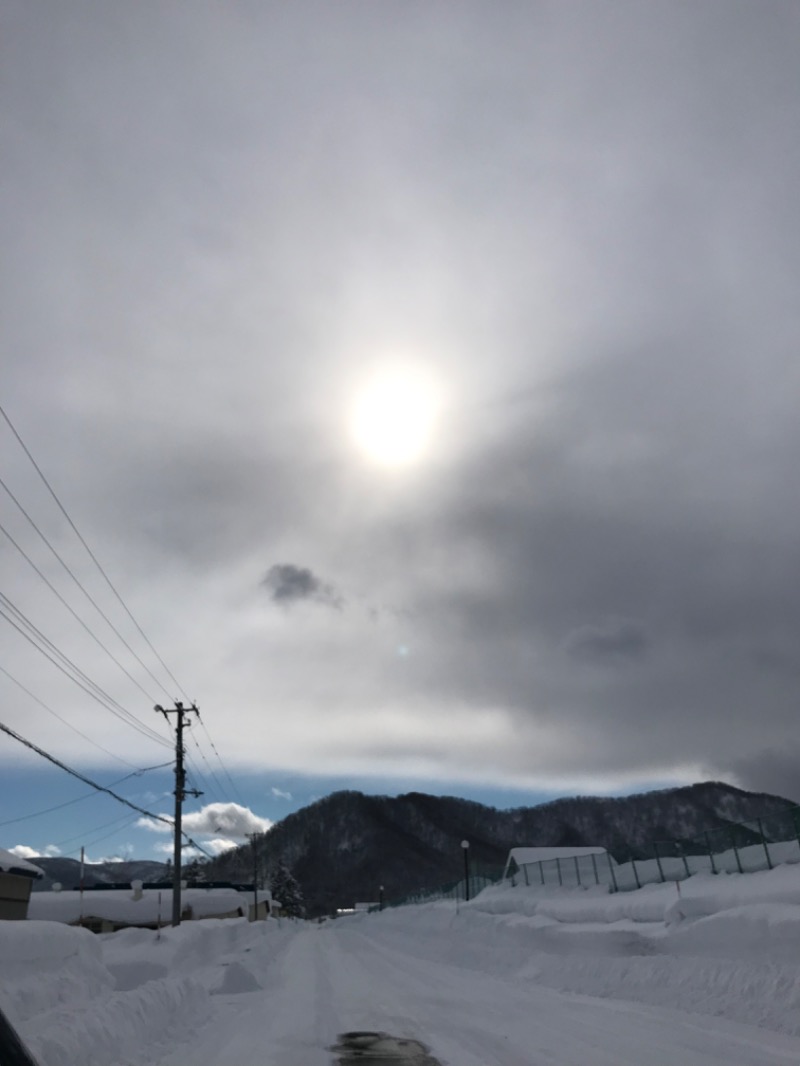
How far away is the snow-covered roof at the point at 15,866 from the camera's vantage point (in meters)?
35.2

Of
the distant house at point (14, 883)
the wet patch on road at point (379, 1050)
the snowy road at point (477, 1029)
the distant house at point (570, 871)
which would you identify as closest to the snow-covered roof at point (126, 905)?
the distant house at point (14, 883)

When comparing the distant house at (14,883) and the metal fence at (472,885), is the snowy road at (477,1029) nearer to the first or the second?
the distant house at (14,883)

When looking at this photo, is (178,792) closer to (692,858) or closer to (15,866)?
(15,866)

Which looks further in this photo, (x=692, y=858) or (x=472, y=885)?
(x=472, y=885)

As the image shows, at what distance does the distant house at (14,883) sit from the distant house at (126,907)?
1695 cm

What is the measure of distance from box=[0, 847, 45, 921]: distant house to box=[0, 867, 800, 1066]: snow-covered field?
11.9m

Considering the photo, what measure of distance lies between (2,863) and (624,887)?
27.6m

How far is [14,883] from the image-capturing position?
36.8 m

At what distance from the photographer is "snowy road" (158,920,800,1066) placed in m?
11.7

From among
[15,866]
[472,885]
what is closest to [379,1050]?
[15,866]

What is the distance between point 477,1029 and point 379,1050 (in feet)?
9.04

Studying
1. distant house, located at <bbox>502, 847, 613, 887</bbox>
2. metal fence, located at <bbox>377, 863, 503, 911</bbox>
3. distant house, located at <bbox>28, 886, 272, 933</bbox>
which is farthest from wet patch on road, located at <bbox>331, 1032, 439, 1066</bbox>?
metal fence, located at <bbox>377, 863, 503, 911</bbox>

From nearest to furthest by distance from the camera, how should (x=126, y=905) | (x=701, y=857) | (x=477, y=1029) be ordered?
(x=477, y=1029)
(x=701, y=857)
(x=126, y=905)

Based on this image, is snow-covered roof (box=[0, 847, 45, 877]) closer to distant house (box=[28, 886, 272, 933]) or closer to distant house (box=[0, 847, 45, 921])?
distant house (box=[0, 847, 45, 921])
